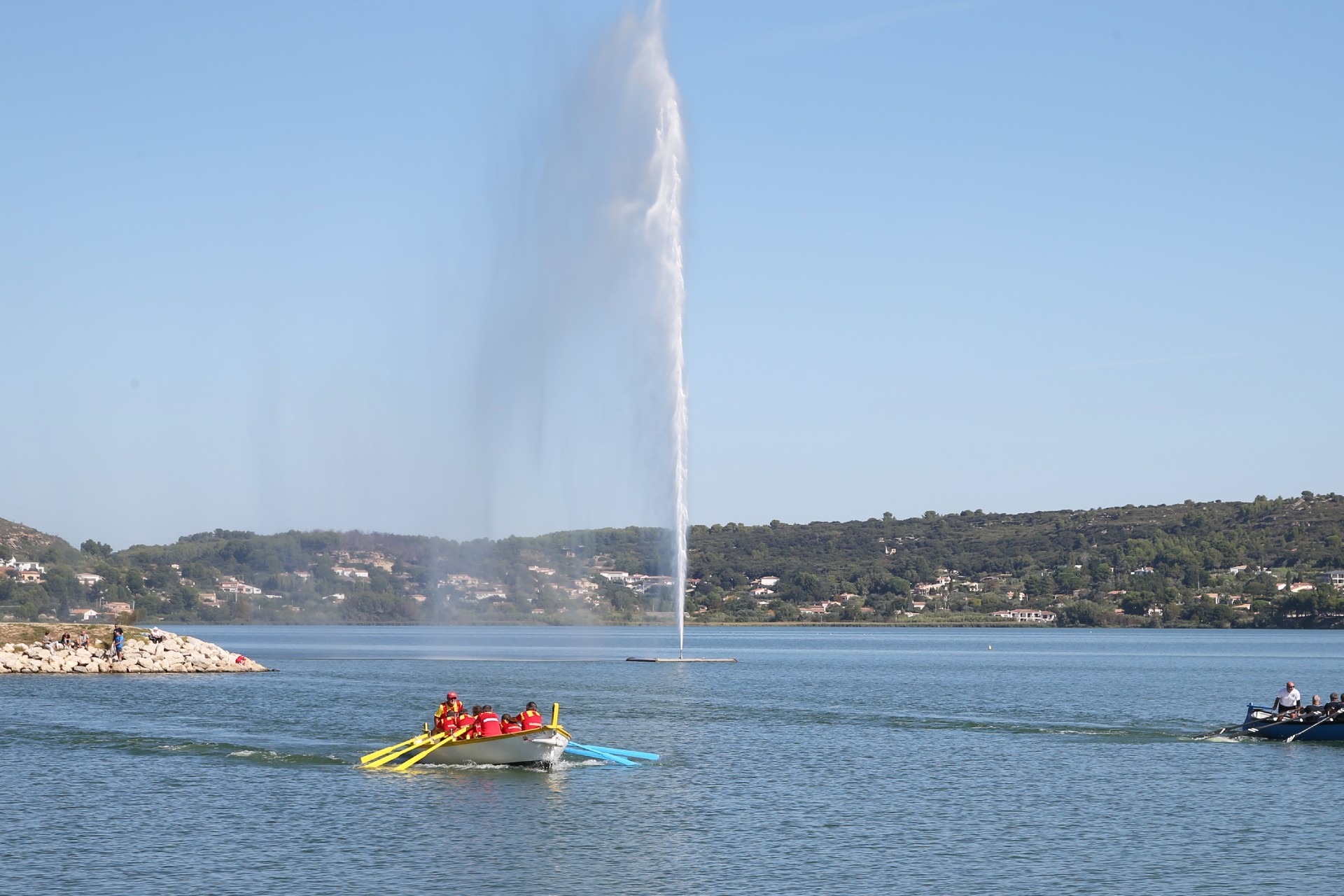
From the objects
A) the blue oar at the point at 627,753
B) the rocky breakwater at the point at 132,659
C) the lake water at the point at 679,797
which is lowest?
the lake water at the point at 679,797

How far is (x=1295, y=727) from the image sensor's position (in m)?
47.8

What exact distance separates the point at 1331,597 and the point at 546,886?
194794 millimetres

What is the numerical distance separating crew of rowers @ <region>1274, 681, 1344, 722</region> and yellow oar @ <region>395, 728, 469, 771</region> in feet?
94.0

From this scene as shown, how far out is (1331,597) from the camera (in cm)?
19512

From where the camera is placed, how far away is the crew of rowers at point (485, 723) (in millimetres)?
40875

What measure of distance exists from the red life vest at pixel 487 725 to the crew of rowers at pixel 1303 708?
27.6 meters

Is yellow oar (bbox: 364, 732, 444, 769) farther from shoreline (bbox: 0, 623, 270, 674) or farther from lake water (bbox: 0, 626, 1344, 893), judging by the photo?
shoreline (bbox: 0, 623, 270, 674)

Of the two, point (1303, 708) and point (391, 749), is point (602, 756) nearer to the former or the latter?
point (391, 749)

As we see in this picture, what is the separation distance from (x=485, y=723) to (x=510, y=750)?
114 cm

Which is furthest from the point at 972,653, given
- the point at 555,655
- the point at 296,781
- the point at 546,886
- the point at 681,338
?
the point at 546,886

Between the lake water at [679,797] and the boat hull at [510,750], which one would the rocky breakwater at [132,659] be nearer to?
the lake water at [679,797]

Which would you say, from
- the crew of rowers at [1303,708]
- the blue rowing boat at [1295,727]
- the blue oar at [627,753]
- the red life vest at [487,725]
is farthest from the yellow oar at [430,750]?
the crew of rowers at [1303,708]

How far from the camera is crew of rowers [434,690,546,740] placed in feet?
134

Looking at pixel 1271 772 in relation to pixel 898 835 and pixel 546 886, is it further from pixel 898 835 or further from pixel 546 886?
pixel 546 886
